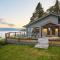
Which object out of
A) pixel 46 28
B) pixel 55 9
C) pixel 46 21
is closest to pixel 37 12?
pixel 55 9

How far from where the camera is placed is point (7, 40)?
25.2 meters

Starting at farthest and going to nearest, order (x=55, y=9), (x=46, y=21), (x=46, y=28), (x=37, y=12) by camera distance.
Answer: (x=37, y=12) < (x=55, y=9) < (x=46, y=21) < (x=46, y=28)

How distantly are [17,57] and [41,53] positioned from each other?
3103 millimetres

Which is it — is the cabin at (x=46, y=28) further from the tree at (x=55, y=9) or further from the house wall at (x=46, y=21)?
the tree at (x=55, y=9)

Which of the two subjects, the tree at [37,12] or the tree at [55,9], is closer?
the tree at [55,9]

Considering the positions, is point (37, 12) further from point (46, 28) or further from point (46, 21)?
point (46, 28)

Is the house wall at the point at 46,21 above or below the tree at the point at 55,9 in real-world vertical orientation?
below

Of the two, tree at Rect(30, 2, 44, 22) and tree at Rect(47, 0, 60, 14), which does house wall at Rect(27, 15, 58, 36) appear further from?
tree at Rect(30, 2, 44, 22)

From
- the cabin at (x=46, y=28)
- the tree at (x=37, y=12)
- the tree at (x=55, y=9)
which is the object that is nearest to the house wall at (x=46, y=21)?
the cabin at (x=46, y=28)

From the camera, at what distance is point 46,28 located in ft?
102

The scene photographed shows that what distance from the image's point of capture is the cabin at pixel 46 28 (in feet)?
98.7

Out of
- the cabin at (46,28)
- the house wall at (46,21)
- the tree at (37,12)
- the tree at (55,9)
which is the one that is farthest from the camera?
the tree at (37,12)

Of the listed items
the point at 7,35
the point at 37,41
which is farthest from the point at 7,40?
the point at 37,41

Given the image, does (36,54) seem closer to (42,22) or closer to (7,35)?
(7,35)
